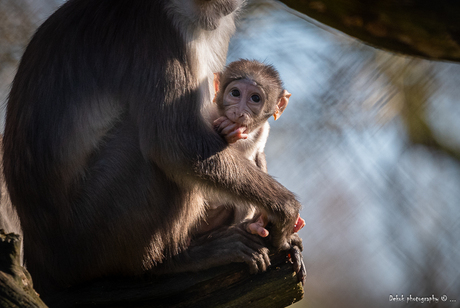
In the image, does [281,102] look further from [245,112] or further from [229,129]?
Result: [229,129]

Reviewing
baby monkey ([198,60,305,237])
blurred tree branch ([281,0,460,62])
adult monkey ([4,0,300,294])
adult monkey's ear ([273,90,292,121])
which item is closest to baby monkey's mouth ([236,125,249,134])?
baby monkey ([198,60,305,237])

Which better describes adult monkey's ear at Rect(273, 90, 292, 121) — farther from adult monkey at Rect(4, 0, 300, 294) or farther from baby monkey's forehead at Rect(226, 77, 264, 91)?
Answer: adult monkey at Rect(4, 0, 300, 294)

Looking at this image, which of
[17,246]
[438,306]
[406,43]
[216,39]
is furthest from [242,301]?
[438,306]

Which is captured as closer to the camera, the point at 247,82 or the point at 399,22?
the point at 399,22

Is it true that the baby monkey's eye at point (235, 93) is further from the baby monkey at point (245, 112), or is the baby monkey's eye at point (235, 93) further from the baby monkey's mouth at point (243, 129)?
the baby monkey's mouth at point (243, 129)

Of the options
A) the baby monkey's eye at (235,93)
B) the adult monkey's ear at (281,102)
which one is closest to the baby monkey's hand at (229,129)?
the baby monkey's eye at (235,93)

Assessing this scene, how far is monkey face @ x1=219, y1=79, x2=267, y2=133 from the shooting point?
126 inches

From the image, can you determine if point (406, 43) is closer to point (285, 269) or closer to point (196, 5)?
point (196, 5)

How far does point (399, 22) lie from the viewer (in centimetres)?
303

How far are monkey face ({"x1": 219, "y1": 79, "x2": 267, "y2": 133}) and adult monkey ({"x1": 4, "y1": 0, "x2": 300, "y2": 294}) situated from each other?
0.25 m

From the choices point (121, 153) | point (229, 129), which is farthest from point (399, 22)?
point (121, 153)

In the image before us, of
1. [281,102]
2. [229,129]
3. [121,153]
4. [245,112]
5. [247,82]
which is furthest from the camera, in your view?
[281,102]

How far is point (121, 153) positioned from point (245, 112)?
941 mm

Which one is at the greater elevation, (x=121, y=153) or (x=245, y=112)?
(x=245, y=112)
